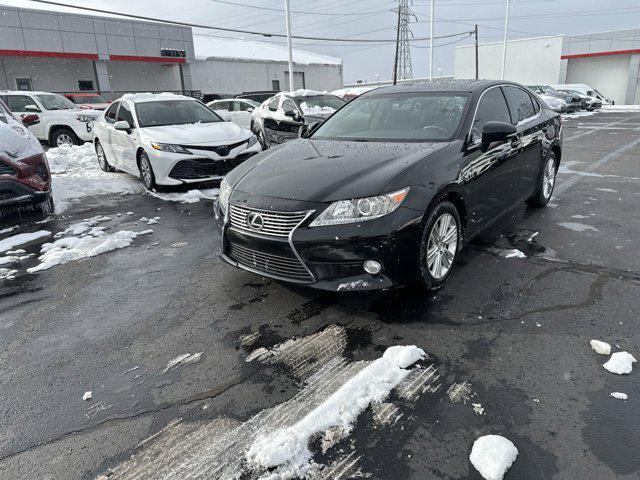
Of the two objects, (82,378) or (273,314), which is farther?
(273,314)

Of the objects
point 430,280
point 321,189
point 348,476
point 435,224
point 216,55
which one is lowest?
point 348,476

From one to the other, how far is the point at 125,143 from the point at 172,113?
38.1 inches

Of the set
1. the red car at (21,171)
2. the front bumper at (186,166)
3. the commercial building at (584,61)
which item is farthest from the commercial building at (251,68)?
the red car at (21,171)

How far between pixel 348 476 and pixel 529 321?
184 cm

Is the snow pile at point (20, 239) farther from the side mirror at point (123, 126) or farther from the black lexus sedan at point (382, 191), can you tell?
the black lexus sedan at point (382, 191)

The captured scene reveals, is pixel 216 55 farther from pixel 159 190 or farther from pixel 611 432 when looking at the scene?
pixel 611 432

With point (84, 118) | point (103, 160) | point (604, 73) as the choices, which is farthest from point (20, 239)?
point (604, 73)

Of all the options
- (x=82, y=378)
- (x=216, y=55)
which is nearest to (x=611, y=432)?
(x=82, y=378)

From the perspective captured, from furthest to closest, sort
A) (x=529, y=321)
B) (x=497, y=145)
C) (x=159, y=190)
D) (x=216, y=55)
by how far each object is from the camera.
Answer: (x=216, y=55)
(x=159, y=190)
(x=497, y=145)
(x=529, y=321)

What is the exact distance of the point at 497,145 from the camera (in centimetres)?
433

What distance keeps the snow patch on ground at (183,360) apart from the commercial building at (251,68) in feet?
109

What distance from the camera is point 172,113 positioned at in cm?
845

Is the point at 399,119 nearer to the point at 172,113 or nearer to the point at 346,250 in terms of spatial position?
the point at 346,250

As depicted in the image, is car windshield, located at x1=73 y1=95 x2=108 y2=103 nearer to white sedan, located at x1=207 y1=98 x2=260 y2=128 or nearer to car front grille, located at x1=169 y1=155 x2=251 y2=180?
white sedan, located at x1=207 y1=98 x2=260 y2=128
